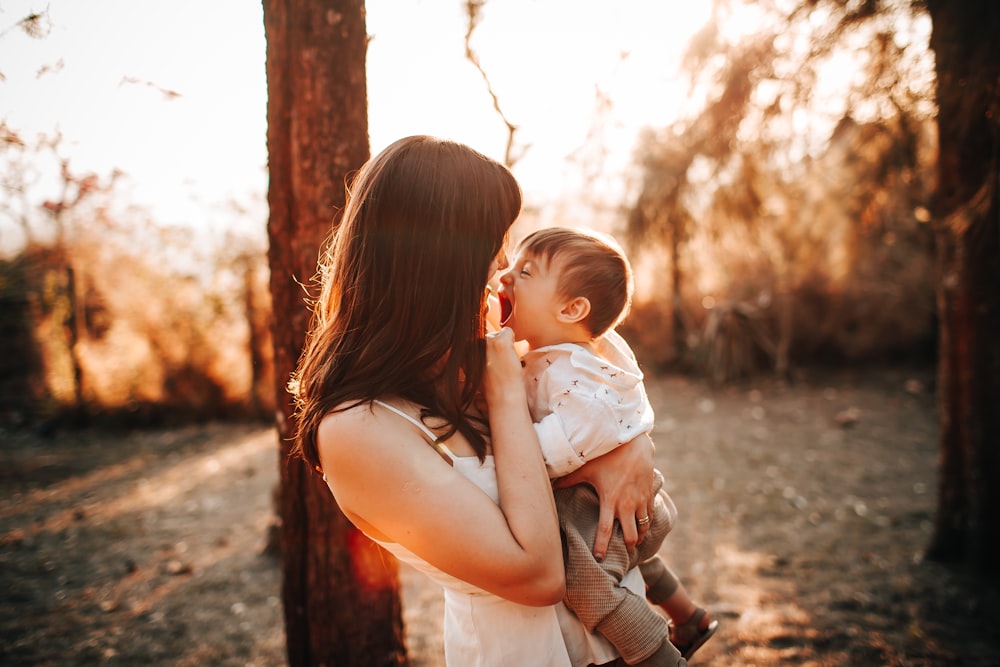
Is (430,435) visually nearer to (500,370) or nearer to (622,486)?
(500,370)

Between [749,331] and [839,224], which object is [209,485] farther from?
[749,331]

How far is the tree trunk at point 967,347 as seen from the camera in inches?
150

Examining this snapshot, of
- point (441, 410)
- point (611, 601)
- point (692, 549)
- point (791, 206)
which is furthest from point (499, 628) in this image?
point (791, 206)

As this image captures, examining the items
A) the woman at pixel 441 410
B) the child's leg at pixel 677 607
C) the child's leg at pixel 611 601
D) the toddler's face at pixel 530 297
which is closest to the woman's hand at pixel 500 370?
the woman at pixel 441 410

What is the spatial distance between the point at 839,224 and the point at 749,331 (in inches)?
163

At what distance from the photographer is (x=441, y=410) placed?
145cm

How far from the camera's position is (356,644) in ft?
7.39

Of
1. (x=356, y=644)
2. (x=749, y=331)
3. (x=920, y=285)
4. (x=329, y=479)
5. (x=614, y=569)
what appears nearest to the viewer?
(x=329, y=479)

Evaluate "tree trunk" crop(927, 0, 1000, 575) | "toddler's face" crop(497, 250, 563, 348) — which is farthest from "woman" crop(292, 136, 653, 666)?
"tree trunk" crop(927, 0, 1000, 575)

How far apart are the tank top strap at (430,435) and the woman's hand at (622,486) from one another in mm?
346

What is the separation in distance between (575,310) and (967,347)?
12.1 ft

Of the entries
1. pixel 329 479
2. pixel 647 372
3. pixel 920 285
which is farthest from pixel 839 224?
pixel 329 479

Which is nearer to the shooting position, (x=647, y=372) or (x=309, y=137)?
(x=309, y=137)

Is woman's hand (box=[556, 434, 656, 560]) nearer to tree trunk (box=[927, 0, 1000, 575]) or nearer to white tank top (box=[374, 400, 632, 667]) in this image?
white tank top (box=[374, 400, 632, 667])
